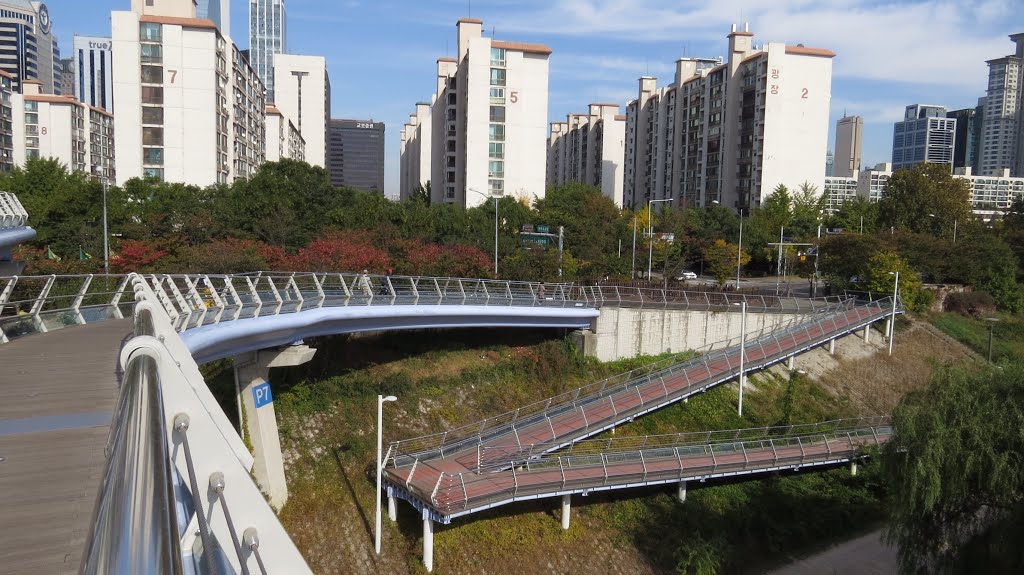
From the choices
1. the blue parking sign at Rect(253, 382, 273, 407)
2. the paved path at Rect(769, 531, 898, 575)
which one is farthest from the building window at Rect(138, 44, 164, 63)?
the paved path at Rect(769, 531, 898, 575)

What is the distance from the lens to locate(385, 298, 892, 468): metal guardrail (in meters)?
21.7

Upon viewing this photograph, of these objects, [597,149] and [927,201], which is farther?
[597,149]

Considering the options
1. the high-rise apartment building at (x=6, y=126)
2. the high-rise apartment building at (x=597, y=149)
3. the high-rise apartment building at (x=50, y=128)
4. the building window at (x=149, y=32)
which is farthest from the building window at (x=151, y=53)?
the high-rise apartment building at (x=597, y=149)

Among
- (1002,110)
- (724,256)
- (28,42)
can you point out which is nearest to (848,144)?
(1002,110)

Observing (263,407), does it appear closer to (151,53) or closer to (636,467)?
(636,467)

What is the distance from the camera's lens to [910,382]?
113 ft

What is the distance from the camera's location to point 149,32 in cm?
4828

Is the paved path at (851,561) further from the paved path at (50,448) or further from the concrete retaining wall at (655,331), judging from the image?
the paved path at (50,448)

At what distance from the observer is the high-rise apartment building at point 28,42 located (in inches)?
5571

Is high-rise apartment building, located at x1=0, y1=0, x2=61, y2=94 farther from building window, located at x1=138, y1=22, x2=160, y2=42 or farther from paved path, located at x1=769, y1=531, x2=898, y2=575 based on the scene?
paved path, located at x1=769, y1=531, x2=898, y2=575

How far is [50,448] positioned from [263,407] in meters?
14.4

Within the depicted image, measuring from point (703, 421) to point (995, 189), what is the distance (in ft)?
435

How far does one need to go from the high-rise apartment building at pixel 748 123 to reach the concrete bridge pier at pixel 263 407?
5368 cm

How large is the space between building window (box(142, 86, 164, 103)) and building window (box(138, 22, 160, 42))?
298 centimetres
